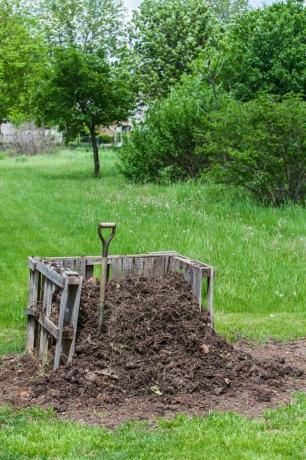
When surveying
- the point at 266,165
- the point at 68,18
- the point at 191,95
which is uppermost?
the point at 68,18

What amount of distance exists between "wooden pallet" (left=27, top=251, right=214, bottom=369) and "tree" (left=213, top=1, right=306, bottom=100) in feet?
49.8

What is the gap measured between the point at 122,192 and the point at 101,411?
45.0 ft

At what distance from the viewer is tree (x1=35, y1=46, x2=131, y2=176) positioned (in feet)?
81.4

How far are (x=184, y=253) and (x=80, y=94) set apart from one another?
15.9 metres

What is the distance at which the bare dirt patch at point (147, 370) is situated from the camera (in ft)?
16.4

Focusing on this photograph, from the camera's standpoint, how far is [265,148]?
1399 cm

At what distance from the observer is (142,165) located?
21.9 metres

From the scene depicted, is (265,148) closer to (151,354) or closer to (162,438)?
(151,354)

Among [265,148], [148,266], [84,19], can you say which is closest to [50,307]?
[148,266]

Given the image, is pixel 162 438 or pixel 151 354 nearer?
pixel 162 438

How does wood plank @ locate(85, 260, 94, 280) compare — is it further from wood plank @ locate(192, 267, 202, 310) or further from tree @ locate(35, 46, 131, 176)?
tree @ locate(35, 46, 131, 176)

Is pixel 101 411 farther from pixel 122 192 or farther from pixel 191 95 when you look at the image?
pixel 191 95

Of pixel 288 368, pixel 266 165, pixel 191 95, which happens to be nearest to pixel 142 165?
pixel 191 95

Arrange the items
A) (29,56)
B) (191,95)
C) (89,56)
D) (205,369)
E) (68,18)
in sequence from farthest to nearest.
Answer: (68,18)
(89,56)
(191,95)
(29,56)
(205,369)
